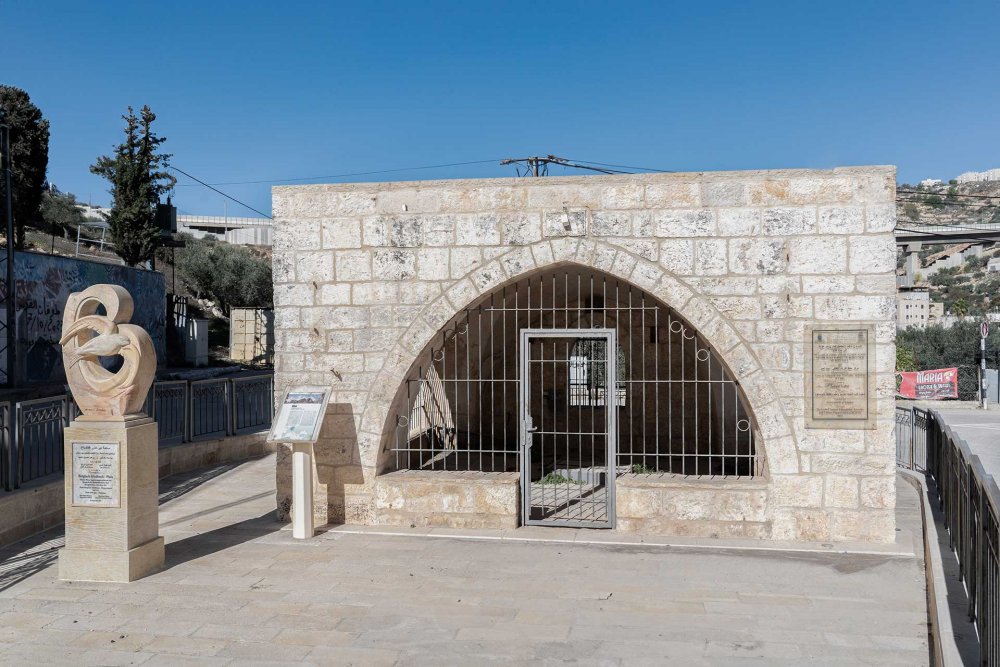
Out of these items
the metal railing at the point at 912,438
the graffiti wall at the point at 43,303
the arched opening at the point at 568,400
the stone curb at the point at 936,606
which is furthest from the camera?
the graffiti wall at the point at 43,303

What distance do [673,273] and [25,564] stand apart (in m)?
5.71

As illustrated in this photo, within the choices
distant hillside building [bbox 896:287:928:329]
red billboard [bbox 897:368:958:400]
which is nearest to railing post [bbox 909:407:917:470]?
red billboard [bbox 897:368:958:400]

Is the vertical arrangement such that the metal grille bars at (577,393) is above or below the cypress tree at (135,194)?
below

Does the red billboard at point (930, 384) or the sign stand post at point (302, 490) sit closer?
the sign stand post at point (302, 490)

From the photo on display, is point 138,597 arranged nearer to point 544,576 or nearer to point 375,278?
point 544,576

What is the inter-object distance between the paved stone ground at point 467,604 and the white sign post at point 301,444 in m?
0.19

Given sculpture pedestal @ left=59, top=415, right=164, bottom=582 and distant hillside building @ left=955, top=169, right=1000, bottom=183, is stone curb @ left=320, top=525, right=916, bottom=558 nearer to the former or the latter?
sculpture pedestal @ left=59, top=415, right=164, bottom=582

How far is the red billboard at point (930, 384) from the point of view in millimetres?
24123

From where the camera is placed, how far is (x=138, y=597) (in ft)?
18.1

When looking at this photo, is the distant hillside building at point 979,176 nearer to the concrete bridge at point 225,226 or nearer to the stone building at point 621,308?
the concrete bridge at point 225,226

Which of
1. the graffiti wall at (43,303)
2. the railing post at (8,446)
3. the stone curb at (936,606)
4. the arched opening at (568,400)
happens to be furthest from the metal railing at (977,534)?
the graffiti wall at (43,303)

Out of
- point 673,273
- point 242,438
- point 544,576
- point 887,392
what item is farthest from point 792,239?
point 242,438

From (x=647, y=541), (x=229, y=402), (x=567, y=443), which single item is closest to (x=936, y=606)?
(x=647, y=541)

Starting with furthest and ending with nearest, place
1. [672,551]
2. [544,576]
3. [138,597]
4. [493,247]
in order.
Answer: [493,247]
[672,551]
[544,576]
[138,597]
